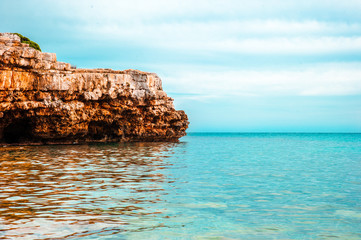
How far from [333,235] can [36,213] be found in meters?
6.68

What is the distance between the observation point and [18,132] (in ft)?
148

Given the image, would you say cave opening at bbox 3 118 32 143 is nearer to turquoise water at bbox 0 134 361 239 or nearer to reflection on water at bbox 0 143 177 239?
reflection on water at bbox 0 143 177 239

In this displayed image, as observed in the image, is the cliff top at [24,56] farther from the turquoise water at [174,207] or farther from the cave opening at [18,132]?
the turquoise water at [174,207]

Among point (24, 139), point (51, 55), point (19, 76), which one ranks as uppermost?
point (51, 55)

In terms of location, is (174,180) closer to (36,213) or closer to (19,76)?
(36,213)

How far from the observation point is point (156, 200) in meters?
10.6

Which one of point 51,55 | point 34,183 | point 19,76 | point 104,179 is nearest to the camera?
point 34,183

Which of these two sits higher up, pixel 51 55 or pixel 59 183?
pixel 51 55

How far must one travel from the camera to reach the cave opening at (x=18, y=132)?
44081 millimetres

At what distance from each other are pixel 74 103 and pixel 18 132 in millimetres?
7972

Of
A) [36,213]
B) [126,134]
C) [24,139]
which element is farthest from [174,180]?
[126,134]

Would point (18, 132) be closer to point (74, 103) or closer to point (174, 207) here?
point (74, 103)

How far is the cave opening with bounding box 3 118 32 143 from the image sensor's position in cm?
4408

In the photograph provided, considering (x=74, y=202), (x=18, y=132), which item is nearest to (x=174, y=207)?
(x=74, y=202)
